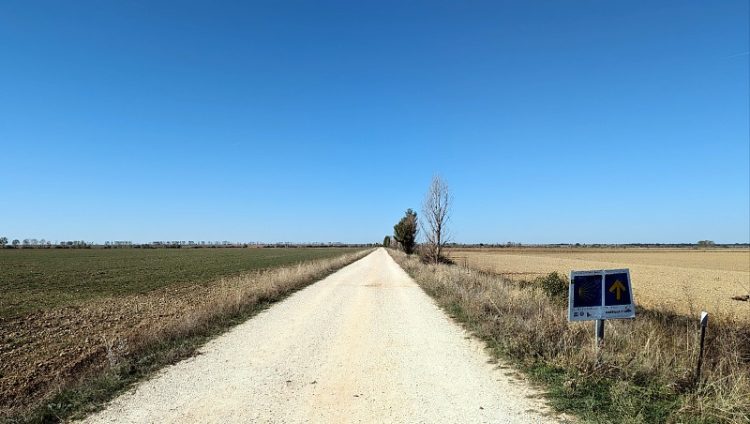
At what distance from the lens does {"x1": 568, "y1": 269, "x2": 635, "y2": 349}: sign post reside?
20.6ft

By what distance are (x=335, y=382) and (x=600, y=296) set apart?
405 centimetres

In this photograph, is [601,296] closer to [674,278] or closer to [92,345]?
[92,345]

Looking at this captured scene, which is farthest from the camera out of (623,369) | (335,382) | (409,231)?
(409,231)

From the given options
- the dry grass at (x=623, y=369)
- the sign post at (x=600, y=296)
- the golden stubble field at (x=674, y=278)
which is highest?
the sign post at (x=600, y=296)

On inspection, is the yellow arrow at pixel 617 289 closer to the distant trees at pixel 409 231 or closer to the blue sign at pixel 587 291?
the blue sign at pixel 587 291

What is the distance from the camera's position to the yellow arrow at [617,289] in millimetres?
6323

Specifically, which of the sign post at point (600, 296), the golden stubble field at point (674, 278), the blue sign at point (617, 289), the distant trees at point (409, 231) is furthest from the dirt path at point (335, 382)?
the distant trees at point (409, 231)

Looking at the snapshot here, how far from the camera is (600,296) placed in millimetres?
6387

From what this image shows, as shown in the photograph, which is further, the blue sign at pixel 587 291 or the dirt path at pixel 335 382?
the blue sign at pixel 587 291

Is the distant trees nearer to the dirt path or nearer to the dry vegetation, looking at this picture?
the dry vegetation

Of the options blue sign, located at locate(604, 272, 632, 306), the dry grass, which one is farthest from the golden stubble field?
blue sign, located at locate(604, 272, 632, 306)

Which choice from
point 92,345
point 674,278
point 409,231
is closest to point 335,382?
A: point 92,345

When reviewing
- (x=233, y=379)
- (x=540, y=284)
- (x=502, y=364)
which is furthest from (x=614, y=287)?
(x=540, y=284)

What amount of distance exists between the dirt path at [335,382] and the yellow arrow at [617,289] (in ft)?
6.43
